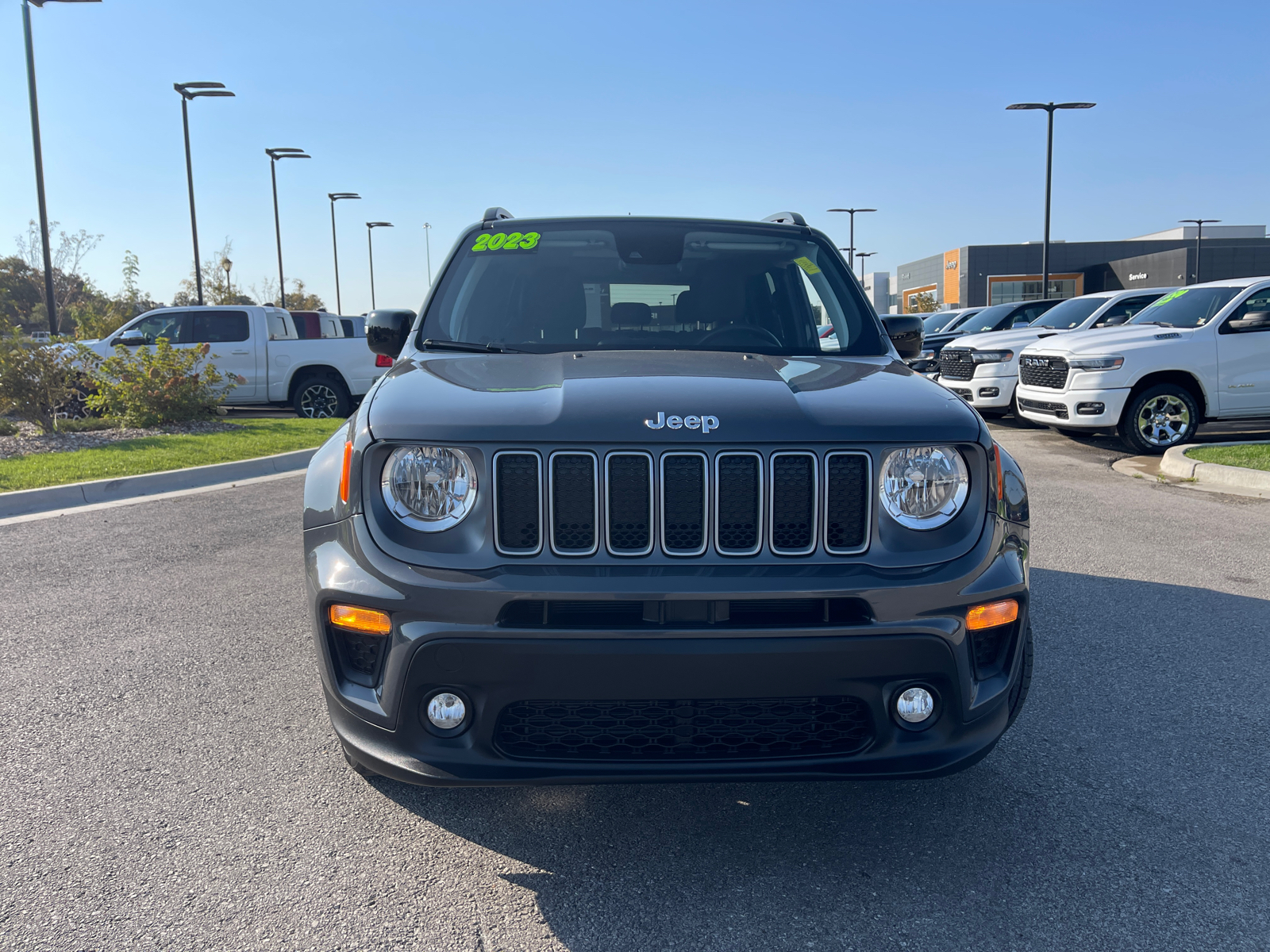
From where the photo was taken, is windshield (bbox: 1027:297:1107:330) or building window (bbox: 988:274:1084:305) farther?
building window (bbox: 988:274:1084:305)

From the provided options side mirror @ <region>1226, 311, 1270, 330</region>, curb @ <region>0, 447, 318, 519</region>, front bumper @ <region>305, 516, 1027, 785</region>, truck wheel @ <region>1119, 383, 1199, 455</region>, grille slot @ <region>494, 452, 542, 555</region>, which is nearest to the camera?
front bumper @ <region>305, 516, 1027, 785</region>

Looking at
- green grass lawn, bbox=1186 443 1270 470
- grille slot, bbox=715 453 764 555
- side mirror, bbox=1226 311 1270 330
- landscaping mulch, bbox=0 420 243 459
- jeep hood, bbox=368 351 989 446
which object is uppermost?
side mirror, bbox=1226 311 1270 330

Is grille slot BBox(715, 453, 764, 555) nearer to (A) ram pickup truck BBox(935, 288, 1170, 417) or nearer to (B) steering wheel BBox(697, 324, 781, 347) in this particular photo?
(B) steering wheel BBox(697, 324, 781, 347)

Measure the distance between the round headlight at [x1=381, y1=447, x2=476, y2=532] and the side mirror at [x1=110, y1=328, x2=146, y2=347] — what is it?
12.5 metres

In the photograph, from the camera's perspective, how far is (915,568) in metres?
2.34

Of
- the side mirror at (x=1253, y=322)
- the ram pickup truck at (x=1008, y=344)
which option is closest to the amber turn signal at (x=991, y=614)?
the side mirror at (x=1253, y=322)

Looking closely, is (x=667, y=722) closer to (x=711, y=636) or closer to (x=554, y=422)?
(x=711, y=636)

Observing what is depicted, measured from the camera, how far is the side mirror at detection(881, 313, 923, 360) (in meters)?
3.92

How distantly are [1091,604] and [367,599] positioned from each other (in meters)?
3.94

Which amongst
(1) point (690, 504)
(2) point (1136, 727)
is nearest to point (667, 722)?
(1) point (690, 504)

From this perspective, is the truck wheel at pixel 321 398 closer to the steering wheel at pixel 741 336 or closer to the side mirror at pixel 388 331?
the side mirror at pixel 388 331

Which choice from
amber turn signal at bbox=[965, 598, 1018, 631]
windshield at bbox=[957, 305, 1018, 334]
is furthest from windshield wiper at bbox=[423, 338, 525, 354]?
windshield at bbox=[957, 305, 1018, 334]

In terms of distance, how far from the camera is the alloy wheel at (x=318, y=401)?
1536cm

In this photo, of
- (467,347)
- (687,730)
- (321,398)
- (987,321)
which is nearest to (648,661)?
(687,730)
